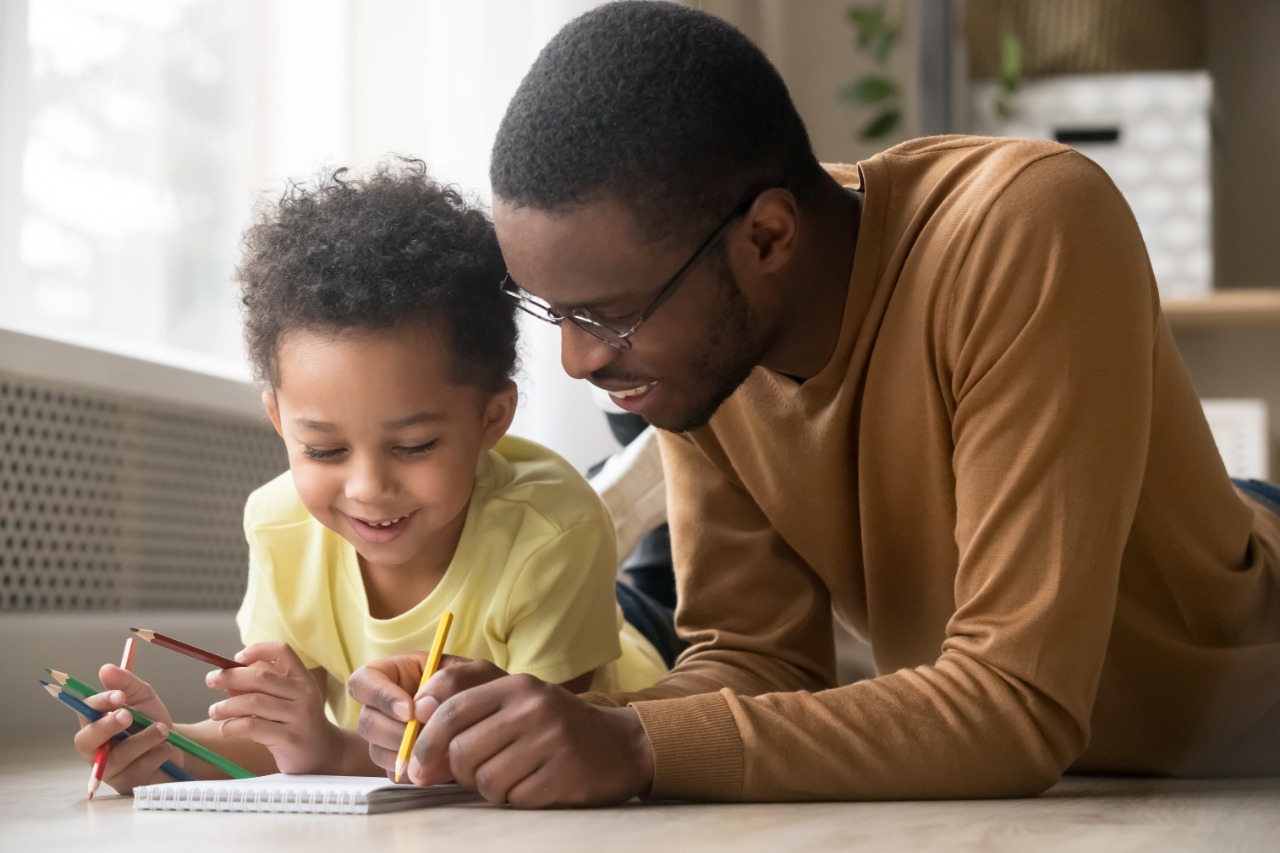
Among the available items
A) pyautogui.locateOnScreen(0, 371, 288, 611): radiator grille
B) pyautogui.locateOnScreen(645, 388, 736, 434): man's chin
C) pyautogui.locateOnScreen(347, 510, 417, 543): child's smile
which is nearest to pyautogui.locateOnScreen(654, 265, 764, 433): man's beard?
pyautogui.locateOnScreen(645, 388, 736, 434): man's chin

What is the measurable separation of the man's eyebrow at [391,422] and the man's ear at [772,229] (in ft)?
1.19

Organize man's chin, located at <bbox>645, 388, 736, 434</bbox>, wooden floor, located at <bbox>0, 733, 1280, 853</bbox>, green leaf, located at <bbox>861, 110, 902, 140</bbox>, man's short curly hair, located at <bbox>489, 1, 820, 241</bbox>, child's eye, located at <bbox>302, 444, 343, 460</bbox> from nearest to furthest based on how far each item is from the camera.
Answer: wooden floor, located at <bbox>0, 733, 1280, 853</bbox> → man's short curly hair, located at <bbox>489, 1, 820, 241</bbox> → man's chin, located at <bbox>645, 388, 736, 434</bbox> → child's eye, located at <bbox>302, 444, 343, 460</bbox> → green leaf, located at <bbox>861, 110, 902, 140</bbox>

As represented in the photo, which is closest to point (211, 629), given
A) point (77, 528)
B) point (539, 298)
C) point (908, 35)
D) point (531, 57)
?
point (77, 528)

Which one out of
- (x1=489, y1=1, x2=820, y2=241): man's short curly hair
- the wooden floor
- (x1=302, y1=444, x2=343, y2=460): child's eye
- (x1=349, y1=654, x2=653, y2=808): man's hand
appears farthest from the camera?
(x1=302, y1=444, x2=343, y2=460): child's eye

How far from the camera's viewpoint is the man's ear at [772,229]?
1270 mm

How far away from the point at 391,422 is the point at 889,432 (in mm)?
475

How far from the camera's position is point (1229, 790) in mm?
1338

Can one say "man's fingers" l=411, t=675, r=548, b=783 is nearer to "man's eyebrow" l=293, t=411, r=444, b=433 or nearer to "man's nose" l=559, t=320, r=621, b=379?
"man's nose" l=559, t=320, r=621, b=379

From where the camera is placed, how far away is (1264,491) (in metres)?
Result: 1.70

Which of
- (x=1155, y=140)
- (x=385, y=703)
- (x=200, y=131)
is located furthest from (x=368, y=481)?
→ (x=1155, y=140)

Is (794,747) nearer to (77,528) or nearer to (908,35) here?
(77,528)

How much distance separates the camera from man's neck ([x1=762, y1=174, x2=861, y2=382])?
1346mm

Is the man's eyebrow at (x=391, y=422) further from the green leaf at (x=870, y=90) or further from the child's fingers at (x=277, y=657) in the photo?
the green leaf at (x=870, y=90)

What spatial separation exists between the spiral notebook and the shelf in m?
2.22
